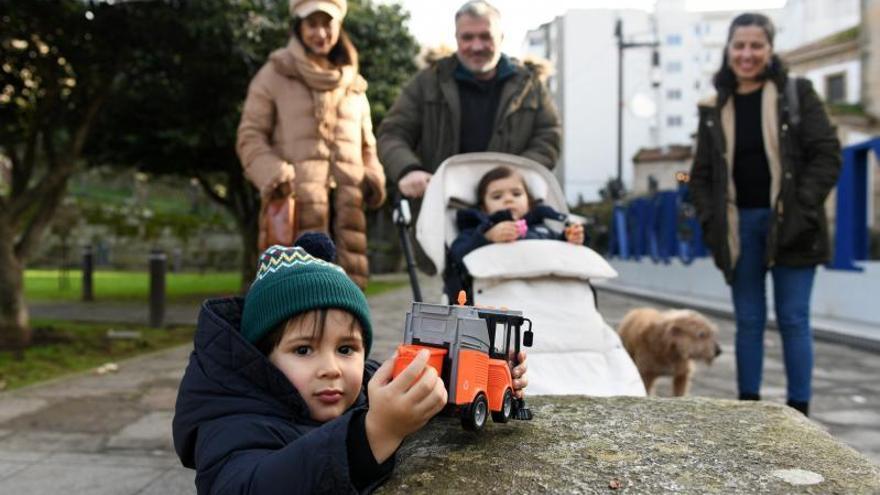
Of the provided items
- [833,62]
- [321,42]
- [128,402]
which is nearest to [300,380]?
[321,42]

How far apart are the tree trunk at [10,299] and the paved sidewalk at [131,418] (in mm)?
1478

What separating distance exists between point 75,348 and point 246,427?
6.83 meters

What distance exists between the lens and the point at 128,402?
4.93m

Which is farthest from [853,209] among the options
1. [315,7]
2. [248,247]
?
[248,247]

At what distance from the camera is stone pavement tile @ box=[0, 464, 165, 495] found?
3.12m

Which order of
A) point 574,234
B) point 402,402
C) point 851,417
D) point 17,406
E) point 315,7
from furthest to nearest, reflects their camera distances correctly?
point 17,406 → point 851,417 → point 315,7 → point 574,234 → point 402,402

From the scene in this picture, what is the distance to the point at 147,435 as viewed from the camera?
4070mm

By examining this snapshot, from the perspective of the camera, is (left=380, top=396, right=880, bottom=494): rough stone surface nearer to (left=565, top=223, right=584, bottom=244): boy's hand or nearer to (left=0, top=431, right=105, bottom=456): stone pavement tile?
(left=565, top=223, right=584, bottom=244): boy's hand

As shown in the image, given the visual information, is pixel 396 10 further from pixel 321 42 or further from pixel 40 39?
pixel 321 42

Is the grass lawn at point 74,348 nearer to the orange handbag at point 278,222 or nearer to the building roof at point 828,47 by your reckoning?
the orange handbag at point 278,222

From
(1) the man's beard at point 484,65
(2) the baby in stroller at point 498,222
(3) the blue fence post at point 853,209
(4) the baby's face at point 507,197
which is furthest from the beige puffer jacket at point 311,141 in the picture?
(3) the blue fence post at point 853,209

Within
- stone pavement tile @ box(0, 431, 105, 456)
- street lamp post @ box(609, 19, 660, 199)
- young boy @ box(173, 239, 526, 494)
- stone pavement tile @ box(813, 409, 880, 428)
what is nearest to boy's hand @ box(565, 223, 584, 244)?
young boy @ box(173, 239, 526, 494)

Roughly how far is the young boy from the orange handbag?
1.85 metres

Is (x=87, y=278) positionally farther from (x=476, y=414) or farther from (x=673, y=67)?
(x=673, y=67)
